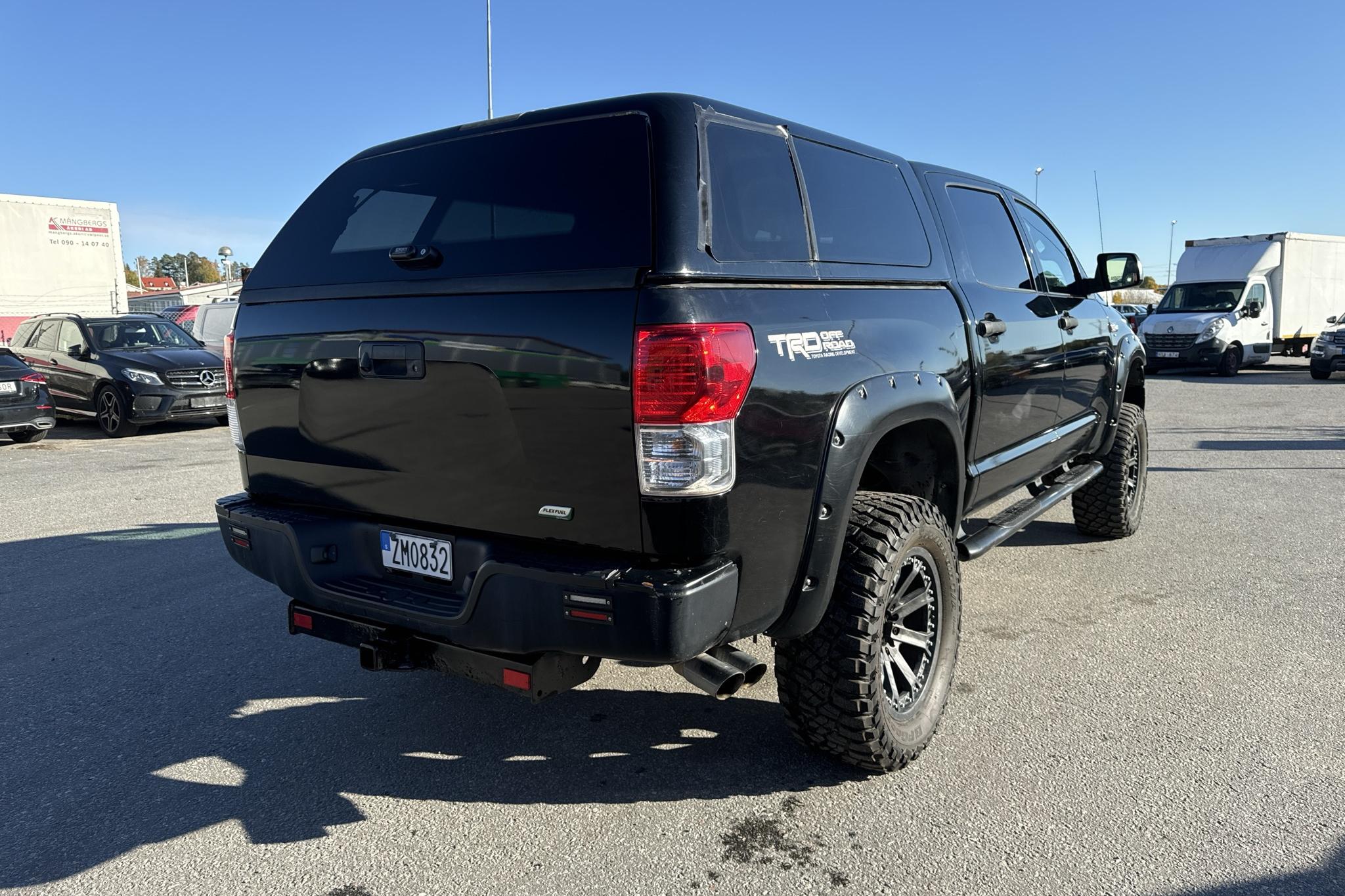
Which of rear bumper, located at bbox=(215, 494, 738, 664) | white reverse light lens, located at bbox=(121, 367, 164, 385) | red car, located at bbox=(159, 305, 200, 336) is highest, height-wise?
red car, located at bbox=(159, 305, 200, 336)

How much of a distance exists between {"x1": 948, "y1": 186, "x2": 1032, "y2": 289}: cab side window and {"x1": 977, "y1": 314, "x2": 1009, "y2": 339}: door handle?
0.80ft

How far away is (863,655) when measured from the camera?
2859 millimetres

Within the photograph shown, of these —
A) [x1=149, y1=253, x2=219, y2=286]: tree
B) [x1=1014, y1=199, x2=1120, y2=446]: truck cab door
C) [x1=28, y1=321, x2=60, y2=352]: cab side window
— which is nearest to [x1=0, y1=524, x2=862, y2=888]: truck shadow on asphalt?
[x1=1014, y1=199, x2=1120, y2=446]: truck cab door

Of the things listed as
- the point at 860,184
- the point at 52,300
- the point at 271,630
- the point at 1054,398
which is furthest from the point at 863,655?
the point at 52,300

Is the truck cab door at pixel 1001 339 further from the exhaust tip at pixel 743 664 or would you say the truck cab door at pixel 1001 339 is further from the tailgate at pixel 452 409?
the tailgate at pixel 452 409

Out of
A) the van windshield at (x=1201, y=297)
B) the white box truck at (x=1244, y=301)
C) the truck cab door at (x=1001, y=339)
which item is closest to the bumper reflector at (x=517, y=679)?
the truck cab door at (x=1001, y=339)

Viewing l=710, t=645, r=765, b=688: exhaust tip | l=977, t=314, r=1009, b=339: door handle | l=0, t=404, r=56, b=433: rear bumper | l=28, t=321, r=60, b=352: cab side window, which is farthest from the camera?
l=28, t=321, r=60, b=352: cab side window

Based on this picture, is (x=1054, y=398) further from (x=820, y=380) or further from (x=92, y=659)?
(x=92, y=659)

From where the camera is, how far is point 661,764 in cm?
320

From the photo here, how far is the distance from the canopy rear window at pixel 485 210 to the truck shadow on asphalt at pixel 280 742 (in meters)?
1.66

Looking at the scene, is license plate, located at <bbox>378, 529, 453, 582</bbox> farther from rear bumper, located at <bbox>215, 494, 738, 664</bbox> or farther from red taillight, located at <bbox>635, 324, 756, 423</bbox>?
red taillight, located at <bbox>635, 324, 756, 423</bbox>

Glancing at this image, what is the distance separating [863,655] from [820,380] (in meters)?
0.87

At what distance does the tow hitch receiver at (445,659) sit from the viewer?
8.46 feet

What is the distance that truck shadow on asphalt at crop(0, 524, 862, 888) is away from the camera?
9.56 ft
